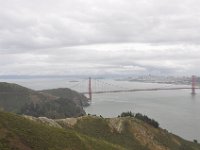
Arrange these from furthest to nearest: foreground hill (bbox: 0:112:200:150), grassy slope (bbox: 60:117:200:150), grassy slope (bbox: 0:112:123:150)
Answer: grassy slope (bbox: 60:117:200:150), foreground hill (bbox: 0:112:200:150), grassy slope (bbox: 0:112:123:150)

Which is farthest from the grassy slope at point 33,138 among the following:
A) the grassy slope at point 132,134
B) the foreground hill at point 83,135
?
the grassy slope at point 132,134

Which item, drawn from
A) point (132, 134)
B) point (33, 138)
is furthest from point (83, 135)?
point (132, 134)

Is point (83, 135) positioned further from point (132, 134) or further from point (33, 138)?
point (132, 134)

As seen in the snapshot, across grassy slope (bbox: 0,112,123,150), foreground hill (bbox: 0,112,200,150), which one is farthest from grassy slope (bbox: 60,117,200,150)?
grassy slope (bbox: 0,112,123,150)

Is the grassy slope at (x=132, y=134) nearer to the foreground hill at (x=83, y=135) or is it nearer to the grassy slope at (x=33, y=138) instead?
the foreground hill at (x=83, y=135)

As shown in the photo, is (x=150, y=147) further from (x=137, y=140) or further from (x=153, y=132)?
(x=153, y=132)

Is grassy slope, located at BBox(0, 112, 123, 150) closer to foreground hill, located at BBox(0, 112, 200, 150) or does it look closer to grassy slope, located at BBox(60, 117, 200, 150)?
foreground hill, located at BBox(0, 112, 200, 150)

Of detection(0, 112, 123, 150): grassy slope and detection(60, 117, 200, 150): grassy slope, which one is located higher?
detection(0, 112, 123, 150): grassy slope
